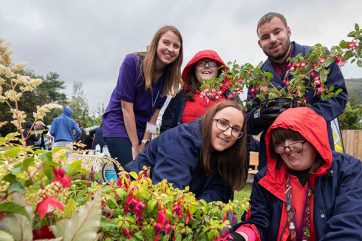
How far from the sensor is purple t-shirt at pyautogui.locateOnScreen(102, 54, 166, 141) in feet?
9.65

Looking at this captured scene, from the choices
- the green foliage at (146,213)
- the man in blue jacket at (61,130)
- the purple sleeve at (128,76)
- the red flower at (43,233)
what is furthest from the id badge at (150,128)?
the man in blue jacket at (61,130)

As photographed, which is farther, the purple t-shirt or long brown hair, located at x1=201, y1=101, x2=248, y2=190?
the purple t-shirt

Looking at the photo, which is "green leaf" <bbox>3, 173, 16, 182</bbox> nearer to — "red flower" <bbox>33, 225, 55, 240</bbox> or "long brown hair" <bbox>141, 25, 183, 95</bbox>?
"red flower" <bbox>33, 225, 55, 240</bbox>

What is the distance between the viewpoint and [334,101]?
2.46 metres

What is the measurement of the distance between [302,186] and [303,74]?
0.71m

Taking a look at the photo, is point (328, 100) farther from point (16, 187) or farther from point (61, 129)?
point (61, 129)

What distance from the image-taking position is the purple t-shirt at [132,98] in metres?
2.94

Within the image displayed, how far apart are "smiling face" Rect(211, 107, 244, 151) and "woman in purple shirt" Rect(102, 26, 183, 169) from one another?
80 centimetres

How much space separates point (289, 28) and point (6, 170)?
2.46 metres

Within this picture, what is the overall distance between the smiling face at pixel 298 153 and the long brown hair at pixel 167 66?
1247 millimetres

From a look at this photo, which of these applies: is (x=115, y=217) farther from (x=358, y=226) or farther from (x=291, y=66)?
(x=291, y=66)

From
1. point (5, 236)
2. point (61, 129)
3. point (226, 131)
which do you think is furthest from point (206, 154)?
point (61, 129)

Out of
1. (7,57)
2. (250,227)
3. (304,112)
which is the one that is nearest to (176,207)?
(7,57)

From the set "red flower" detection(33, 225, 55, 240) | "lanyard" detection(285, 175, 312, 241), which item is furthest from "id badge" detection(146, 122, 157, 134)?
"red flower" detection(33, 225, 55, 240)
